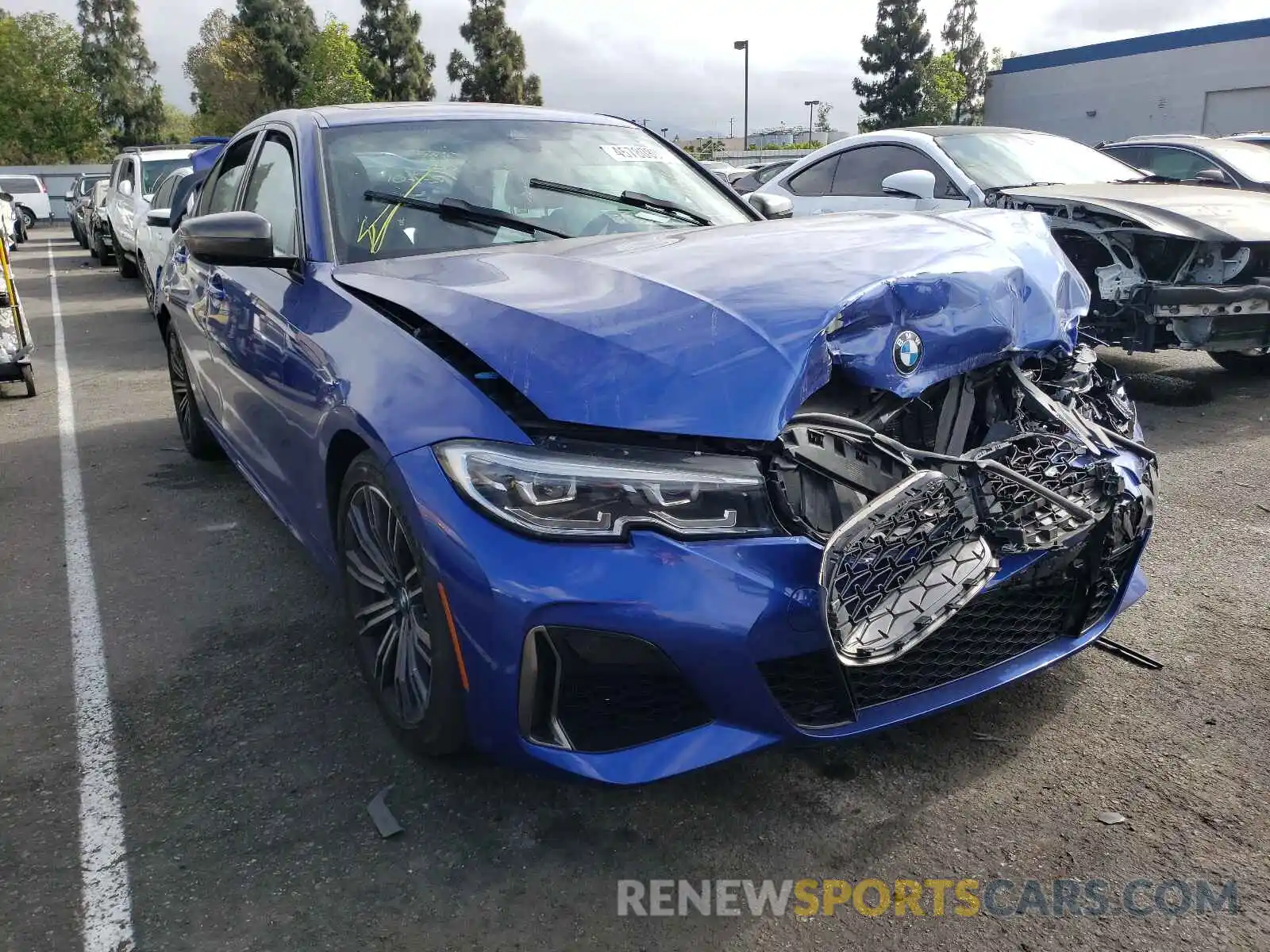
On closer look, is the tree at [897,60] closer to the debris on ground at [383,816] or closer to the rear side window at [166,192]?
the rear side window at [166,192]

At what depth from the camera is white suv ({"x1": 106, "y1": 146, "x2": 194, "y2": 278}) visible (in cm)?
1288

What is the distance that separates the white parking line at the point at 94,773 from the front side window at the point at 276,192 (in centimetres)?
144

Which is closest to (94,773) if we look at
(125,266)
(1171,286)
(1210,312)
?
(1171,286)

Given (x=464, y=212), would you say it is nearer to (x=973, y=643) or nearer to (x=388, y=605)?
(x=388, y=605)

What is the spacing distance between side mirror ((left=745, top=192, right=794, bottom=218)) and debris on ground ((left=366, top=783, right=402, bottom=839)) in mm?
2560

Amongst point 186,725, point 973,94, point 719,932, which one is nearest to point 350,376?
point 186,725

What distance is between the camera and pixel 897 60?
193 feet

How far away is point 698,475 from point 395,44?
207 ft

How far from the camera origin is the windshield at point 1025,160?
6.92 meters

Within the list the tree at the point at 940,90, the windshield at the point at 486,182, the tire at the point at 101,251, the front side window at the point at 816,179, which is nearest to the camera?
the windshield at the point at 486,182

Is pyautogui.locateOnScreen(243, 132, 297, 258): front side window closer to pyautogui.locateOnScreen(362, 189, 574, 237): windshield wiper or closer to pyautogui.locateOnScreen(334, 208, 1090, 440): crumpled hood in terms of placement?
pyautogui.locateOnScreen(362, 189, 574, 237): windshield wiper

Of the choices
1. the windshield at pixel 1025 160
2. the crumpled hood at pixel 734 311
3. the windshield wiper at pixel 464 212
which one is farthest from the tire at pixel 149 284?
the windshield at pixel 1025 160

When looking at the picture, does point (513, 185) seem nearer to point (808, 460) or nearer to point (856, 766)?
point (808, 460)

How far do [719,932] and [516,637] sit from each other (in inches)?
27.6
